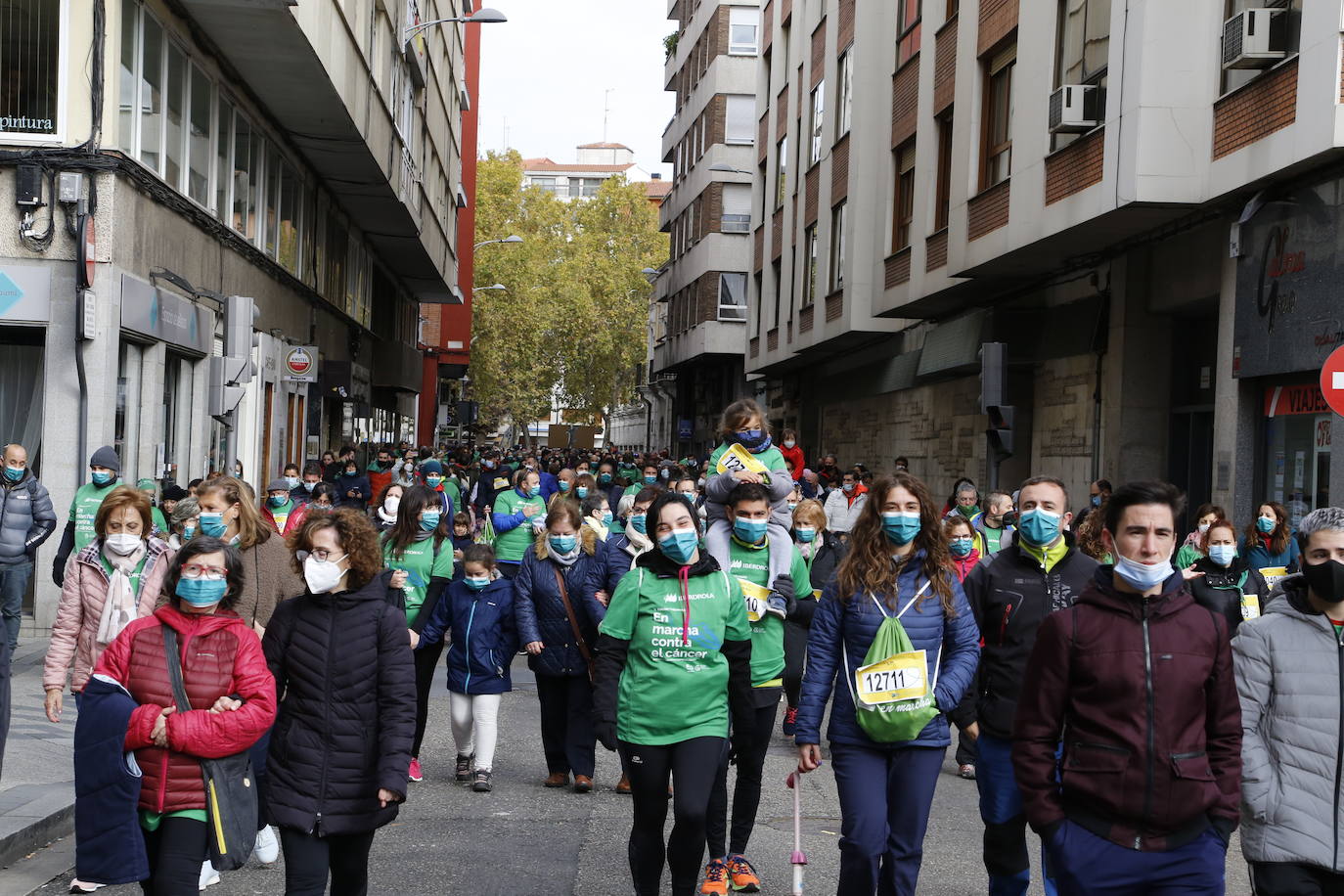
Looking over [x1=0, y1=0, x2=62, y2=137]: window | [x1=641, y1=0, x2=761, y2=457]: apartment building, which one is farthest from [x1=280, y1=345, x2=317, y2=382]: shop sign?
[x1=641, y1=0, x2=761, y2=457]: apartment building

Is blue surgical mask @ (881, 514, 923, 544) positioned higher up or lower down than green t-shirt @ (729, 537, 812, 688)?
higher up

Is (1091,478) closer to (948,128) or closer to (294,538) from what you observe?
(948,128)

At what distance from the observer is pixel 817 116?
34.1 meters

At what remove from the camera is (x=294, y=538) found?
18.7 ft

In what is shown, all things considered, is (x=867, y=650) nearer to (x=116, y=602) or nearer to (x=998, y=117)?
(x=116, y=602)

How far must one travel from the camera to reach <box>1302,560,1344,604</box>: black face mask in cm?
457

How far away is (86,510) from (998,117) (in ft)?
46.3

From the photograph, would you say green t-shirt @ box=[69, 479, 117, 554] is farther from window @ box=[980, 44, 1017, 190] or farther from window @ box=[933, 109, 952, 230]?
window @ box=[933, 109, 952, 230]

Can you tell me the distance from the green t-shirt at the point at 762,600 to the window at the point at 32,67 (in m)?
10.6

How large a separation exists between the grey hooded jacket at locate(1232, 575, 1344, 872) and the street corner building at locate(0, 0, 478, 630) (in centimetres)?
1121

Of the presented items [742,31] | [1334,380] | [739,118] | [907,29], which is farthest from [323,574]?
[742,31]

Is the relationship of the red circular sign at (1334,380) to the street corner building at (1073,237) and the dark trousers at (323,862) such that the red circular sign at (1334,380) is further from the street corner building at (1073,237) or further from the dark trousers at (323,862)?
the dark trousers at (323,862)

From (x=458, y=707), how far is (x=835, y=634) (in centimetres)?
401

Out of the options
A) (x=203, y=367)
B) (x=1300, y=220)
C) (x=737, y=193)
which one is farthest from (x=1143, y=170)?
(x=737, y=193)
